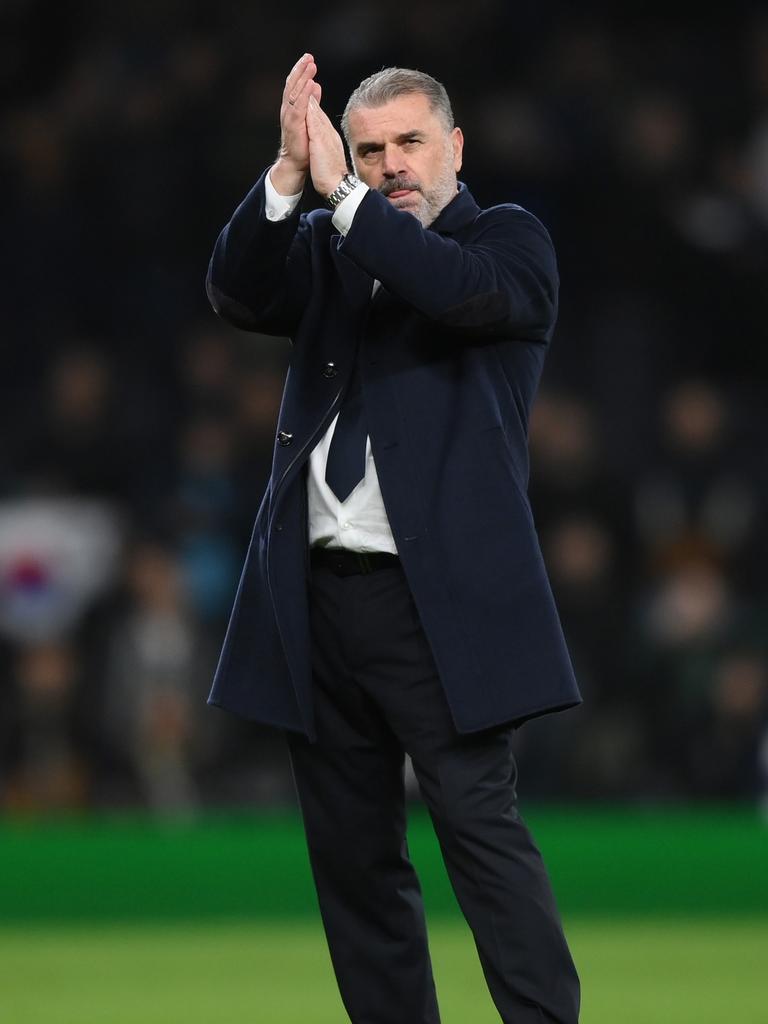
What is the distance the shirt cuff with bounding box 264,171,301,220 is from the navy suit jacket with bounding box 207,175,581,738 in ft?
0.03

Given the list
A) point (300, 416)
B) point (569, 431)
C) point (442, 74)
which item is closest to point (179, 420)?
point (569, 431)

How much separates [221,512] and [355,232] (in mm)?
3877

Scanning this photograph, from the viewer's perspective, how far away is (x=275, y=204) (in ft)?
9.08

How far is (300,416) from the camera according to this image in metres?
2.86

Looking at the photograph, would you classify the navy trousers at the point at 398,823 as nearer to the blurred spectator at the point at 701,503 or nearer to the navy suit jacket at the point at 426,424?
the navy suit jacket at the point at 426,424

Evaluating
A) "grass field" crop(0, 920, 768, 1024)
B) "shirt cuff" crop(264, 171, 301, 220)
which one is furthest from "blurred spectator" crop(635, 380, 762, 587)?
"shirt cuff" crop(264, 171, 301, 220)

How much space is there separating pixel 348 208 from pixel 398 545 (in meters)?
0.48

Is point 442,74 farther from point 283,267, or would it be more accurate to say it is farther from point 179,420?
point 283,267

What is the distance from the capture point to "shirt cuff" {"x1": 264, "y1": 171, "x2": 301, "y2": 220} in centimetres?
277

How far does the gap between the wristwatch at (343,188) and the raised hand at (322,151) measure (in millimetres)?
11

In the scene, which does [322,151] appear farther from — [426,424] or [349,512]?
[349,512]

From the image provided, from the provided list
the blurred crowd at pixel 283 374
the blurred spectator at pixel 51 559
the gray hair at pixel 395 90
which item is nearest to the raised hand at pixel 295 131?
the gray hair at pixel 395 90

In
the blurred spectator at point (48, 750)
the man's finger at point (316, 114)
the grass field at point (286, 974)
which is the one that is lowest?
the grass field at point (286, 974)

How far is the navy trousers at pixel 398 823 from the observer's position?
2.64 metres
